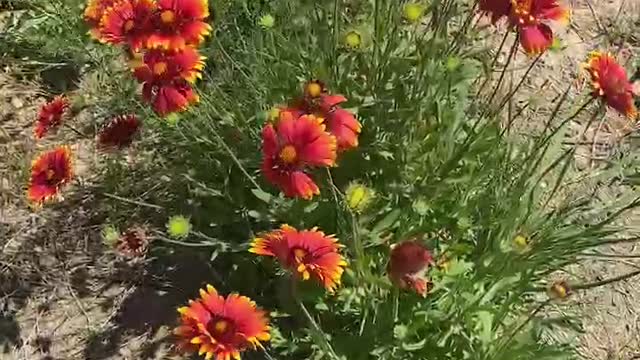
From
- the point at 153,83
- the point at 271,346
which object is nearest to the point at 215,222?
the point at 271,346

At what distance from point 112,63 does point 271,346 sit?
0.97 m

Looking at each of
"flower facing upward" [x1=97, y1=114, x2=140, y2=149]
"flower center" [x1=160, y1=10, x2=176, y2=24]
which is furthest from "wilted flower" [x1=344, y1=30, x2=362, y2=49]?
"flower facing upward" [x1=97, y1=114, x2=140, y2=149]

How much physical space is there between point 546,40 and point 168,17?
66 centimetres

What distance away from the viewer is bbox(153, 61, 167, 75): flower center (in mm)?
1717

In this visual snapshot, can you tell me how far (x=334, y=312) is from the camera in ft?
6.89

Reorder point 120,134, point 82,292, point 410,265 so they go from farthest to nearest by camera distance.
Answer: point 82,292 < point 120,134 < point 410,265

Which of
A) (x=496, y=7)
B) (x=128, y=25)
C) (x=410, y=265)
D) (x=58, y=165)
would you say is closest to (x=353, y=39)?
(x=496, y=7)

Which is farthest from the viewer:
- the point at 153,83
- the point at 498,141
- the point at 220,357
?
the point at 498,141

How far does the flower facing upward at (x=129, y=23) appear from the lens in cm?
172

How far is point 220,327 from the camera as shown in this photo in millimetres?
1609

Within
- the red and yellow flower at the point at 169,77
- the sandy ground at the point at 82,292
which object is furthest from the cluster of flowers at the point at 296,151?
the sandy ground at the point at 82,292

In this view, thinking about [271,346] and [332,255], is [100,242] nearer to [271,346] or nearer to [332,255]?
[271,346]

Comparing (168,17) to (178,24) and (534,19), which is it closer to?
(178,24)

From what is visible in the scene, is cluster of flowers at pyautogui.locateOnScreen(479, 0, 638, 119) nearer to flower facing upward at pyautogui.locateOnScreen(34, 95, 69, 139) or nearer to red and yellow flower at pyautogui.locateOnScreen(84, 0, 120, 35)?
red and yellow flower at pyautogui.locateOnScreen(84, 0, 120, 35)
